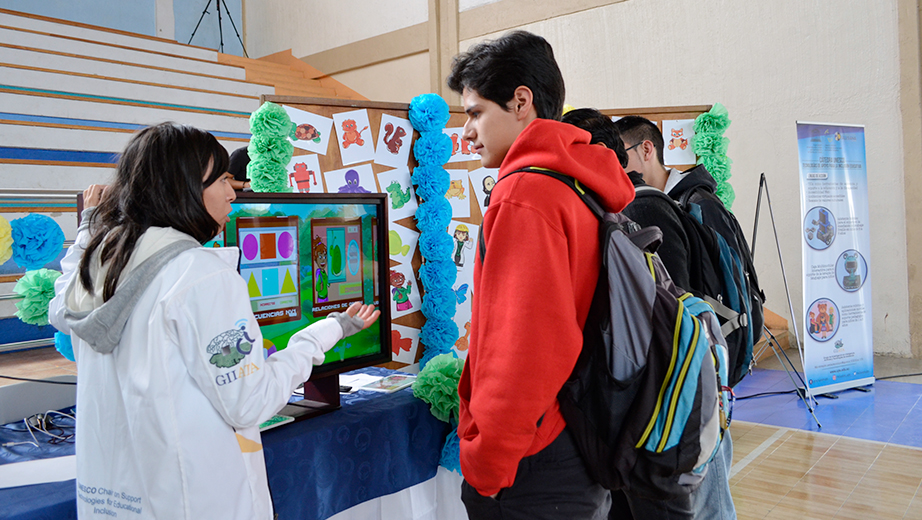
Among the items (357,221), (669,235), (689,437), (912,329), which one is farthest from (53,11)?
(912,329)

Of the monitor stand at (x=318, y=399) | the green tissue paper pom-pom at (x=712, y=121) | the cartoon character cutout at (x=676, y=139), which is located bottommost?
the monitor stand at (x=318, y=399)

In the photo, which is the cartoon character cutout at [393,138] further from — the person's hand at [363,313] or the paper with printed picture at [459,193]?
the person's hand at [363,313]

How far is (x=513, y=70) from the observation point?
116cm

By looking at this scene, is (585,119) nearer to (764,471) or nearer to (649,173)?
(649,173)

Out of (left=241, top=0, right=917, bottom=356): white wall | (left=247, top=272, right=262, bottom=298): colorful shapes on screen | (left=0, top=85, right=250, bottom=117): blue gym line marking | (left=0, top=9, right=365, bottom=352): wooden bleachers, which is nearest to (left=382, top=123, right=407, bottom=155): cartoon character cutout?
(left=247, top=272, right=262, bottom=298): colorful shapes on screen

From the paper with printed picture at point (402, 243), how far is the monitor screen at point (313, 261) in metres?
0.74

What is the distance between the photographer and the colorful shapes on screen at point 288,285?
150cm

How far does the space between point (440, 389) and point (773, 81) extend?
196 inches

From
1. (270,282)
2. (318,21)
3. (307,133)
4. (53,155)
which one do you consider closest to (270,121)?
(307,133)

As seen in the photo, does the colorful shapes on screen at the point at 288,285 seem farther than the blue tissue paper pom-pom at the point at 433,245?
No

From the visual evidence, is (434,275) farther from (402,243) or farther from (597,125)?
(597,125)

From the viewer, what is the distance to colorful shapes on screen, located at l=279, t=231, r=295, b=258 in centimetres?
149

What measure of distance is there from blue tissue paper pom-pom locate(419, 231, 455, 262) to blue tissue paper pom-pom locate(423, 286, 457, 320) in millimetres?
137

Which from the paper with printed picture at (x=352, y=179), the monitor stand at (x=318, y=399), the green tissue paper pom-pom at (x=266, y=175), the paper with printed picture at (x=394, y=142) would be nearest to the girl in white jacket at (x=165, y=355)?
the monitor stand at (x=318, y=399)
